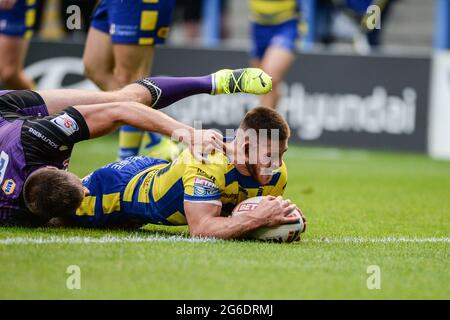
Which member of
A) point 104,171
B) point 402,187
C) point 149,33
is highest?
point 149,33

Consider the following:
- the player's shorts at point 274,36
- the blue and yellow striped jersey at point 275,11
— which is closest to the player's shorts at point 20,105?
the player's shorts at point 274,36

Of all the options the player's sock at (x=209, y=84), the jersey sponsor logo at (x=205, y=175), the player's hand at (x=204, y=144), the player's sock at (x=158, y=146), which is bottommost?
the player's sock at (x=158, y=146)

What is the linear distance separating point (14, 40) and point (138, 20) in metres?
2.45

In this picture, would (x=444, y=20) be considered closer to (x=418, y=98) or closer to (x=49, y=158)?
(x=418, y=98)

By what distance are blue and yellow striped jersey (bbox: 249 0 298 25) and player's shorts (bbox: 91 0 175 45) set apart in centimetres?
319

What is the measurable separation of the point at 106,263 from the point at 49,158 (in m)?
1.21

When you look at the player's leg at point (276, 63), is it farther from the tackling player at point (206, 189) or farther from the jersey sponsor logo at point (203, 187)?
the jersey sponsor logo at point (203, 187)

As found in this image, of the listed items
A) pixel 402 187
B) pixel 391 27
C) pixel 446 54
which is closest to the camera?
pixel 402 187

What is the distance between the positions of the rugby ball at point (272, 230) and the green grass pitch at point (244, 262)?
8cm

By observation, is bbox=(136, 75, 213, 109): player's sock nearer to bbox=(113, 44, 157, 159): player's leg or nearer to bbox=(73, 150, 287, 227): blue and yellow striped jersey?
bbox=(73, 150, 287, 227): blue and yellow striped jersey

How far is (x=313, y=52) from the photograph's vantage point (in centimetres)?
1416

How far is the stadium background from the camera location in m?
4.22

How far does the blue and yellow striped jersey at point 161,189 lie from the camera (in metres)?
5.20
